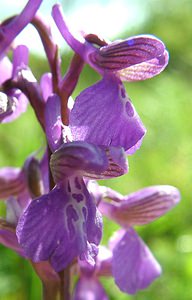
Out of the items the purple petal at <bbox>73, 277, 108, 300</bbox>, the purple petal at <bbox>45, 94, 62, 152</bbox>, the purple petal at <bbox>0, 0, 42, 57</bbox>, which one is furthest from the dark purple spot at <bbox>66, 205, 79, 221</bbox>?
the purple petal at <bbox>73, 277, 108, 300</bbox>

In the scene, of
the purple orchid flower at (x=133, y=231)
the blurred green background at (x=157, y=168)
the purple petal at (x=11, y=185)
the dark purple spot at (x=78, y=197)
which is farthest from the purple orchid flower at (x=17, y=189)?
the blurred green background at (x=157, y=168)

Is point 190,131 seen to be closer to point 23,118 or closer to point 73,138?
point 23,118

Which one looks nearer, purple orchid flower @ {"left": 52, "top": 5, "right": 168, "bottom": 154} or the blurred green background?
purple orchid flower @ {"left": 52, "top": 5, "right": 168, "bottom": 154}

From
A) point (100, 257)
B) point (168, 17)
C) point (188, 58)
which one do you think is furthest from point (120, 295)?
point (168, 17)

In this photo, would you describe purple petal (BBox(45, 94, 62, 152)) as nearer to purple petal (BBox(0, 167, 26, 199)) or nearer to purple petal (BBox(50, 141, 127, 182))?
purple petal (BBox(50, 141, 127, 182))

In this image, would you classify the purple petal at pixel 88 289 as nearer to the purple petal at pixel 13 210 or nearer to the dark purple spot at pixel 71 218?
the purple petal at pixel 13 210

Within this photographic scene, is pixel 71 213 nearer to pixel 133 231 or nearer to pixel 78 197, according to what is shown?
pixel 78 197
